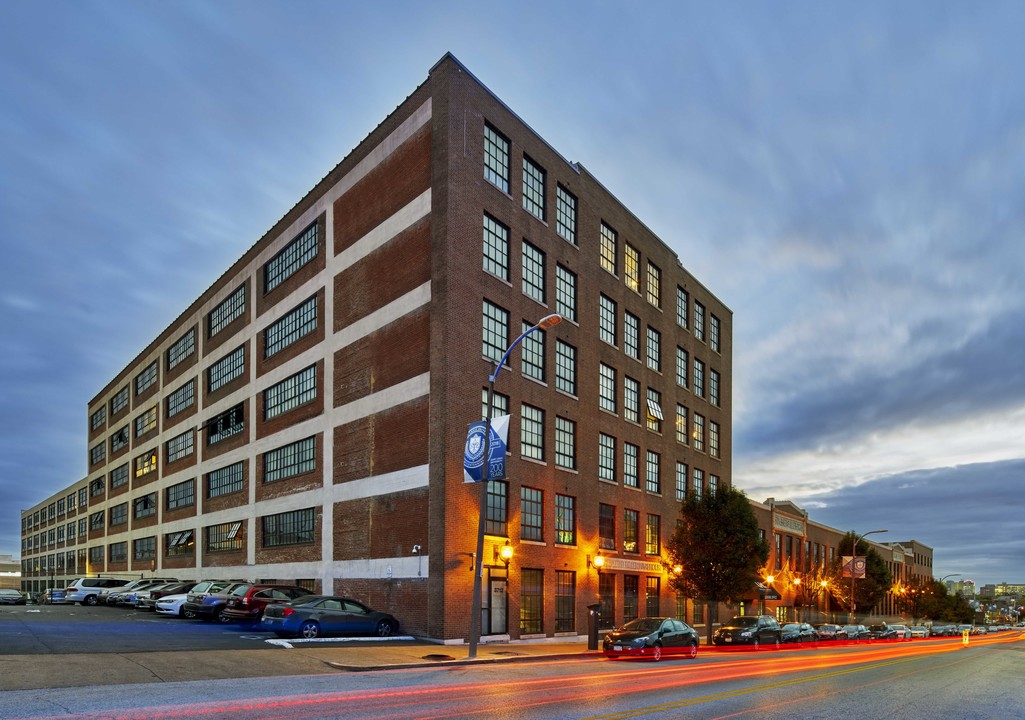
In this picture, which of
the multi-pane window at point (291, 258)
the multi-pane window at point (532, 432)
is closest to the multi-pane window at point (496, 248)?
the multi-pane window at point (532, 432)

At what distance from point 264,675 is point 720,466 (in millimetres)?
45465

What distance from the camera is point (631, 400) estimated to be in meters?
47.7

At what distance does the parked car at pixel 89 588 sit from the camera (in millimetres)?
50219

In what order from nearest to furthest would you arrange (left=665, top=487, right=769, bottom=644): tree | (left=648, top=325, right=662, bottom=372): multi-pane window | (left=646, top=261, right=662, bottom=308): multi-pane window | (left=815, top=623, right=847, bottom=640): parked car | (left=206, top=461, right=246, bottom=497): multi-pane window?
(left=665, top=487, right=769, bottom=644): tree < (left=206, top=461, right=246, bottom=497): multi-pane window < (left=648, top=325, right=662, bottom=372): multi-pane window < (left=646, top=261, right=662, bottom=308): multi-pane window < (left=815, top=623, right=847, bottom=640): parked car

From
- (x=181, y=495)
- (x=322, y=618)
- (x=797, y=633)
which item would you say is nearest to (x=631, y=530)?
(x=797, y=633)

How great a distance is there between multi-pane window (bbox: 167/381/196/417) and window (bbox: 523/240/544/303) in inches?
1250

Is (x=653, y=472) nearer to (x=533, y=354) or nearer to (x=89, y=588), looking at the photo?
(x=533, y=354)

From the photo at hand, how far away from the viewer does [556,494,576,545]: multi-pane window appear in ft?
127

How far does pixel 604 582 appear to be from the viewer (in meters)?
42.3

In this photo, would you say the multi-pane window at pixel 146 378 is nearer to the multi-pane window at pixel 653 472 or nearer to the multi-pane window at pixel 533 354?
the multi-pane window at pixel 653 472

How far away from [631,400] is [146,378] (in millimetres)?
44877

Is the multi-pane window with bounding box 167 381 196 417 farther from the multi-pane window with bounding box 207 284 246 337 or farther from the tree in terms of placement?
the tree


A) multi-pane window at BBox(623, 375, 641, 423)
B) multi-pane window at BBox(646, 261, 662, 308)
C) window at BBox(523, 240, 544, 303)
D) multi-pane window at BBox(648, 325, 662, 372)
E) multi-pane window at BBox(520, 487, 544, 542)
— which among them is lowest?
multi-pane window at BBox(520, 487, 544, 542)

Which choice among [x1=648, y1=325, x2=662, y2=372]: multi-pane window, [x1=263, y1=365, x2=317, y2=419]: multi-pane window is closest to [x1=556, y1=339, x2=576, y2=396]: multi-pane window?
[x1=648, y1=325, x2=662, y2=372]: multi-pane window
